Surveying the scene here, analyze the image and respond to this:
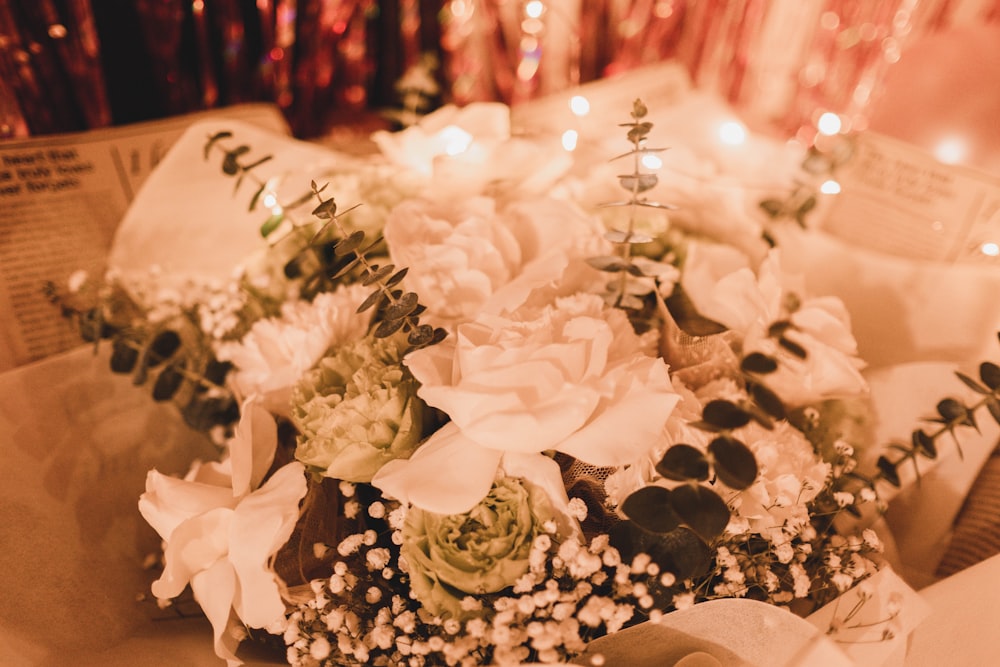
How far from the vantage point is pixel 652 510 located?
55 centimetres

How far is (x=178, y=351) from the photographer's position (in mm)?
906

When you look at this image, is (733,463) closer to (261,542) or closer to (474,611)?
(474,611)

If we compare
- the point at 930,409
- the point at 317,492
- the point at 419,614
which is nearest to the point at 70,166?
the point at 317,492

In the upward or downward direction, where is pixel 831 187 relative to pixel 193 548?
upward

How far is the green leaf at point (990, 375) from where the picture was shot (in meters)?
0.69

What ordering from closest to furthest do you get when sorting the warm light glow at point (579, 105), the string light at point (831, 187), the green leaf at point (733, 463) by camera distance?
1. the green leaf at point (733, 463)
2. the string light at point (831, 187)
3. the warm light glow at point (579, 105)

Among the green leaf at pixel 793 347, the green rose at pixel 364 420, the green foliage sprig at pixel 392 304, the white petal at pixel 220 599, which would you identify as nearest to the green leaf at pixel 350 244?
the green foliage sprig at pixel 392 304

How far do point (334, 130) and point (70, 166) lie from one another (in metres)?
0.55

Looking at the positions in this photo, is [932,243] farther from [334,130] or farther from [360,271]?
[334,130]

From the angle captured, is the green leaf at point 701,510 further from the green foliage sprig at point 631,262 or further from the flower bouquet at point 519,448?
the green foliage sprig at point 631,262

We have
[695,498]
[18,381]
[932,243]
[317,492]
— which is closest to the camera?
[695,498]

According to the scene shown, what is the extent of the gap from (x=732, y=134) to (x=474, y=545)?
3.02ft

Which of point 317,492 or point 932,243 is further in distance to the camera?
point 932,243

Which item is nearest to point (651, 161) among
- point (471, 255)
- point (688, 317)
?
point (688, 317)
